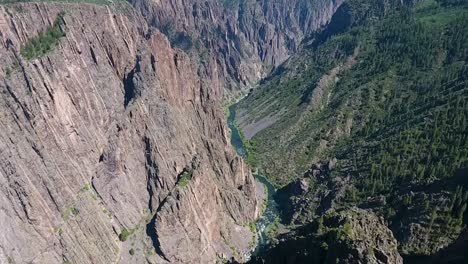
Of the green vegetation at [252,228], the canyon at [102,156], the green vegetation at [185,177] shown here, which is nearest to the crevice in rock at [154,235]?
the canyon at [102,156]

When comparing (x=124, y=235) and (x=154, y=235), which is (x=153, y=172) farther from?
(x=124, y=235)

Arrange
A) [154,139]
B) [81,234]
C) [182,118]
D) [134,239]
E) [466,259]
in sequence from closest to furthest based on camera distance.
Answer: [466,259], [81,234], [134,239], [154,139], [182,118]

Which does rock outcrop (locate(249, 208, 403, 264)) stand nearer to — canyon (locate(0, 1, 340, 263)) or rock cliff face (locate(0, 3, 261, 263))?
canyon (locate(0, 1, 340, 263))

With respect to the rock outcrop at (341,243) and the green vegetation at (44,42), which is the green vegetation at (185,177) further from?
the rock outcrop at (341,243)

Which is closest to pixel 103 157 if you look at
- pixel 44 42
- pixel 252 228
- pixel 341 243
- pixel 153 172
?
pixel 153 172

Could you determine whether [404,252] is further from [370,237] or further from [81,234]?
[81,234]

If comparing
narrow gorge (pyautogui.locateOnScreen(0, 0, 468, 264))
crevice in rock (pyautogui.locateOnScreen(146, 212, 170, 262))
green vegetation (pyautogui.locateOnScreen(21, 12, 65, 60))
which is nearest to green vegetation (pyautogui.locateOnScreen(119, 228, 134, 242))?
narrow gorge (pyautogui.locateOnScreen(0, 0, 468, 264))

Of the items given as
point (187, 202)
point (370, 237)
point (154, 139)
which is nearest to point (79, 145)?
point (154, 139)
